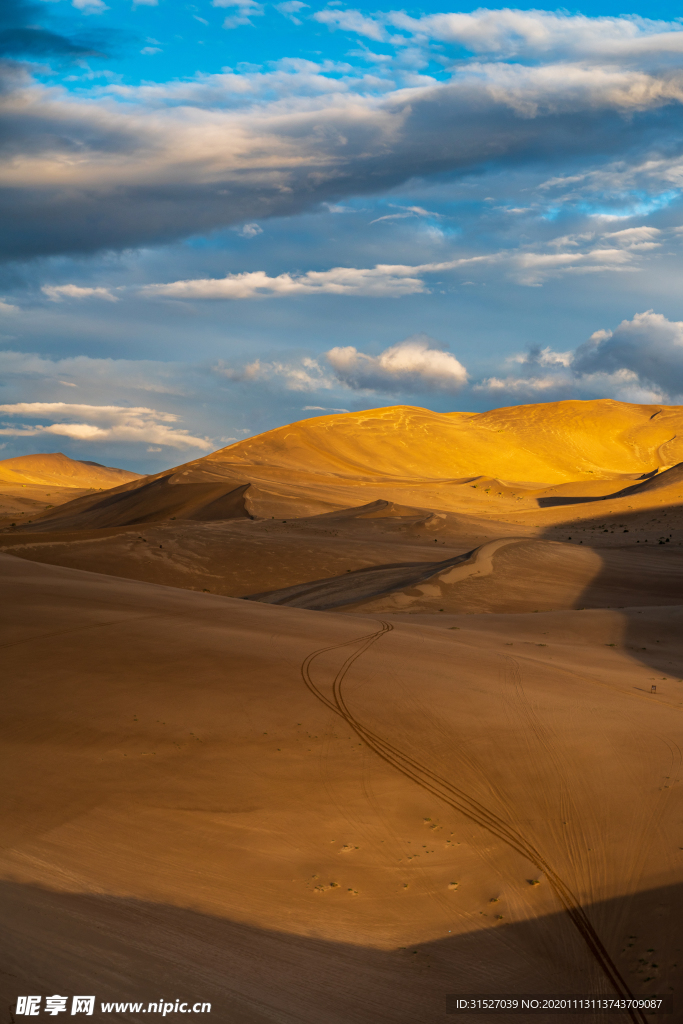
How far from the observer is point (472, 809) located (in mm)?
6883

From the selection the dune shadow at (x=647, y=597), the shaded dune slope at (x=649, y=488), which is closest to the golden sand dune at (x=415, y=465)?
the shaded dune slope at (x=649, y=488)

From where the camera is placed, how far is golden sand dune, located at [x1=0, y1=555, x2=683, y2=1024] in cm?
470

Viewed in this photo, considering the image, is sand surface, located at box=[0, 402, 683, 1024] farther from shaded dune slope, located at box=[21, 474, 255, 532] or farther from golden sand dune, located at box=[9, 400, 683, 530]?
golden sand dune, located at box=[9, 400, 683, 530]

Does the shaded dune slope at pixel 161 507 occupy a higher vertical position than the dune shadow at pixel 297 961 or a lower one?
higher

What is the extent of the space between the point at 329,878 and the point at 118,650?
5.17 metres

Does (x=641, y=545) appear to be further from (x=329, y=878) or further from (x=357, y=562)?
(x=329, y=878)

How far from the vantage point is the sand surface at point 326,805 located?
477 cm

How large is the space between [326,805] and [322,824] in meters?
0.29

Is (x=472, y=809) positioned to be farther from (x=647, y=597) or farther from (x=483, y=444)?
(x=483, y=444)

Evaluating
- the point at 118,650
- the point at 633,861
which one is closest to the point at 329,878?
the point at 633,861

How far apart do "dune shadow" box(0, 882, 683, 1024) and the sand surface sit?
2 centimetres

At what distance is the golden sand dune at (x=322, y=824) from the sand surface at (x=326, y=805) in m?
0.03

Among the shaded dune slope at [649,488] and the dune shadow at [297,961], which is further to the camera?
the shaded dune slope at [649,488]

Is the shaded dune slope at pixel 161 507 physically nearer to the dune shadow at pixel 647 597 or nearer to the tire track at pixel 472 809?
the dune shadow at pixel 647 597
